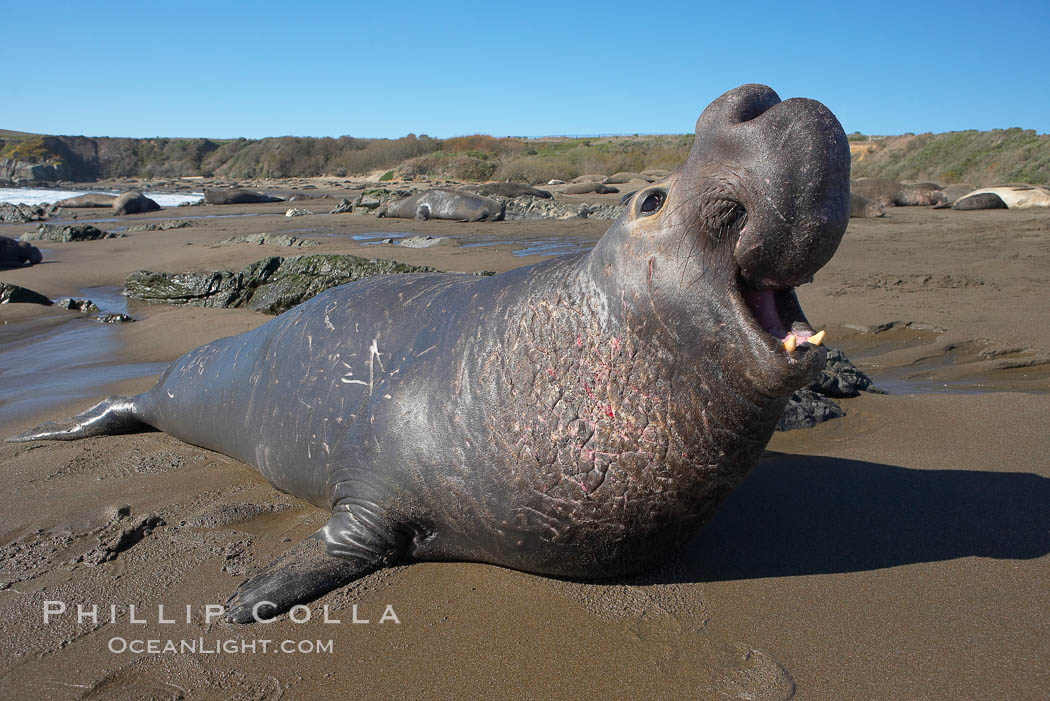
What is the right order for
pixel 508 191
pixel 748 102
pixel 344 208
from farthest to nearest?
1. pixel 508 191
2. pixel 344 208
3. pixel 748 102

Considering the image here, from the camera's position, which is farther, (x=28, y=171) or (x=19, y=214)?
(x=28, y=171)

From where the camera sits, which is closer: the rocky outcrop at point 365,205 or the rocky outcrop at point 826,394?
the rocky outcrop at point 826,394

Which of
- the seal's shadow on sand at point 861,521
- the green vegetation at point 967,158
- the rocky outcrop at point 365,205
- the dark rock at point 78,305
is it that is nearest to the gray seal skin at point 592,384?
the seal's shadow on sand at point 861,521

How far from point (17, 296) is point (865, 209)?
14508 mm

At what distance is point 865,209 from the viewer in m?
15.8

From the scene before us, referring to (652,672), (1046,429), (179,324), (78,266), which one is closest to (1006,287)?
(1046,429)

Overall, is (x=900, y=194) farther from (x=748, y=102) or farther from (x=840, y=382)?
(x=748, y=102)

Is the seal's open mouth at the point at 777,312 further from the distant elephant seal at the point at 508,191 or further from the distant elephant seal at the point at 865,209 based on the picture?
the distant elephant seal at the point at 508,191

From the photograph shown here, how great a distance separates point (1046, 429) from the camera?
147 inches

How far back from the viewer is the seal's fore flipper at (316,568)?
8.00ft

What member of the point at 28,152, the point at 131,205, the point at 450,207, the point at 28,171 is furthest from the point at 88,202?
the point at 28,152

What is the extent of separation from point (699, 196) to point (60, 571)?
249 centimetres

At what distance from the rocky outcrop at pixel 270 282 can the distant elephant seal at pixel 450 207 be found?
9.35 m

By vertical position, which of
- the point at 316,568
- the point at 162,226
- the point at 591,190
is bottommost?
the point at 316,568
